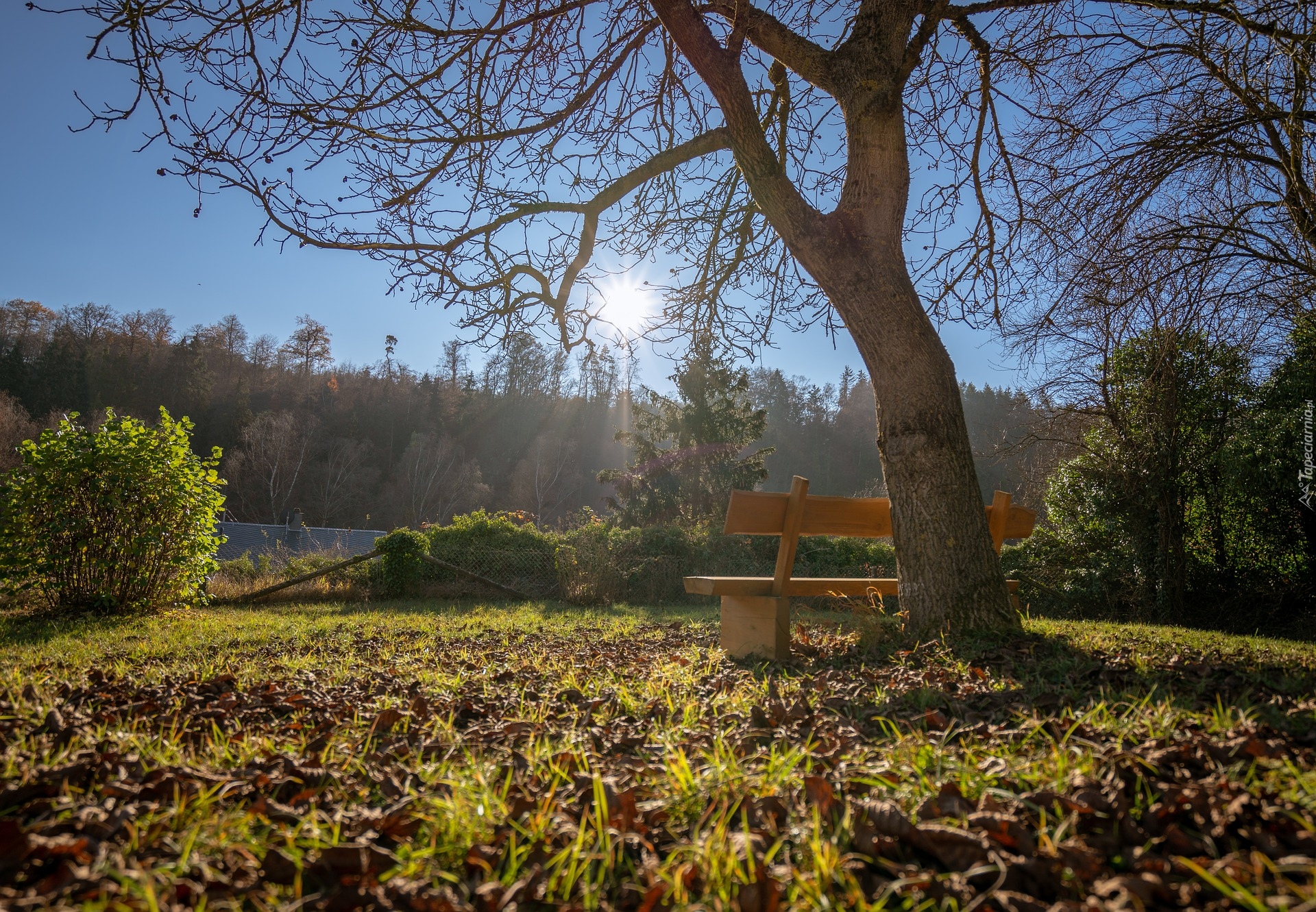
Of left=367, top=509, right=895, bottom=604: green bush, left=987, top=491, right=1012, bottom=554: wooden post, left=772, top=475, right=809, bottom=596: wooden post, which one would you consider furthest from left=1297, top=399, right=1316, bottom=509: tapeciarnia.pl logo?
left=772, top=475, right=809, bottom=596: wooden post

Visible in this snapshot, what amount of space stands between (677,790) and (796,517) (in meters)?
2.59

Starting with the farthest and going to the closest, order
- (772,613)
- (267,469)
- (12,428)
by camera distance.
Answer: (267,469) < (12,428) < (772,613)

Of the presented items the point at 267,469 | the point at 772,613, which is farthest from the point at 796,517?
the point at 267,469

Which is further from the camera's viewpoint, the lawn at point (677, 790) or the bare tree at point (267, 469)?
the bare tree at point (267, 469)

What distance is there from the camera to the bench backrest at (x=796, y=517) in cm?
399

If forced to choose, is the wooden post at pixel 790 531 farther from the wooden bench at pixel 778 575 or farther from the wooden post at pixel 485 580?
the wooden post at pixel 485 580

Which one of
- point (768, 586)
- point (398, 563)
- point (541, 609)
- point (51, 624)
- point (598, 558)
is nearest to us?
point (768, 586)

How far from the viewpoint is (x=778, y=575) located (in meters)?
4.00

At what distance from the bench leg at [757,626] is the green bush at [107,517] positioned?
6547 mm

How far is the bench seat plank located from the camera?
3883 mm

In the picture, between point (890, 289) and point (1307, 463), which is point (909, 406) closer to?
point (890, 289)

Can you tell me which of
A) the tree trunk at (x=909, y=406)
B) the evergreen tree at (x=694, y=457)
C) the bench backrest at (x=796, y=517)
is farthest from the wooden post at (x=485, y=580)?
the evergreen tree at (x=694, y=457)

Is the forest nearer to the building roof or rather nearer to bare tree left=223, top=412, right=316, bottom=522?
bare tree left=223, top=412, right=316, bottom=522

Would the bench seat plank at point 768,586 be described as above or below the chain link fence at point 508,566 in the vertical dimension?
above
